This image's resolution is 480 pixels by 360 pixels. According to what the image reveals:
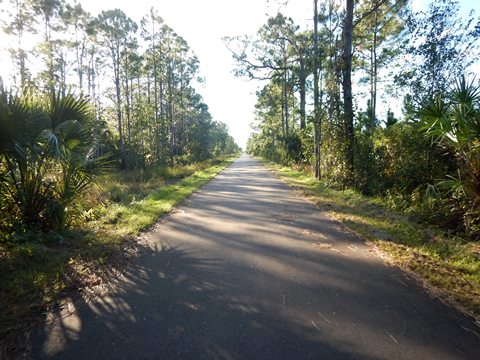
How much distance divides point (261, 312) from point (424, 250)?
3.47 metres

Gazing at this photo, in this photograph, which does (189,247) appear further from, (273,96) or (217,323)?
(273,96)

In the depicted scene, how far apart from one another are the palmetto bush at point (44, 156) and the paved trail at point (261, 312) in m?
2.27

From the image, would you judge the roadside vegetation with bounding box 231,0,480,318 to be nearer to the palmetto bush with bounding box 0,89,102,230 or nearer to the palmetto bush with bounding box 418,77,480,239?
the palmetto bush with bounding box 418,77,480,239

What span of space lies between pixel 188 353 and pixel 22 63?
27724 millimetres

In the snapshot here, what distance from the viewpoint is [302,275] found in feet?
12.8

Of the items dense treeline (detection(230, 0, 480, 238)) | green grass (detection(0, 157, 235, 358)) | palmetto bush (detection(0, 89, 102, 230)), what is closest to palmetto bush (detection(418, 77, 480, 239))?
dense treeline (detection(230, 0, 480, 238))

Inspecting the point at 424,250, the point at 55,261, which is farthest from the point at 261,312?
the point at 424,250

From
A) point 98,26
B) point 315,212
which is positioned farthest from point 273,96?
point 315,212

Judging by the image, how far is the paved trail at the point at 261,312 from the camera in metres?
2.49

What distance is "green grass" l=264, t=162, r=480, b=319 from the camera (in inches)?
139

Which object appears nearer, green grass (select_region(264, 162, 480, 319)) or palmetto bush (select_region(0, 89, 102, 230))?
green grass (select_region(264, 162, 480, 319))

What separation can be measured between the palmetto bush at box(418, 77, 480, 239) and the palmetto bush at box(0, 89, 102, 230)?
7.18 metres

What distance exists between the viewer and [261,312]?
119 inches

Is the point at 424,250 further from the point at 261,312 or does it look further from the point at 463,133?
the point at 261,312
